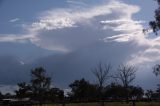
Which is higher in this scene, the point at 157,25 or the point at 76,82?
the point at 76,82

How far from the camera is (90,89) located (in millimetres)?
120875

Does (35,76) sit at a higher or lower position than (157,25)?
higher

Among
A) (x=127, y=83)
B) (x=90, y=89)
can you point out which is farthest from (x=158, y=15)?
(x=90, y=89)

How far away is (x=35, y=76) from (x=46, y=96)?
6532 mm

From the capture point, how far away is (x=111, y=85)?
126 meters

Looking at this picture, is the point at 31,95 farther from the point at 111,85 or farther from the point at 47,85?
the point at 111,85

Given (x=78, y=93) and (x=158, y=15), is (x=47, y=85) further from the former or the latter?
(x=158, y=15)

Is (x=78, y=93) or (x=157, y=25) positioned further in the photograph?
(x=78, y=93)

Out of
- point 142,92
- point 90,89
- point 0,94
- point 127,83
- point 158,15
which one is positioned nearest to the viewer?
point 158,15

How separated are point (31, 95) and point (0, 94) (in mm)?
38544

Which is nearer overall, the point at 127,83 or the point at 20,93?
the point at 127,83

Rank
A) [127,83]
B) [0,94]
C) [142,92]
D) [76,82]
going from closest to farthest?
[127,83]
[76,82]
[142,92]
[0,94]

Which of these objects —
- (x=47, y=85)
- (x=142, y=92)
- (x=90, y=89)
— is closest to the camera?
(x=47, y=85)

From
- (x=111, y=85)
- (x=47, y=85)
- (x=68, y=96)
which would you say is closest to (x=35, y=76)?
(x=47, y=85)
